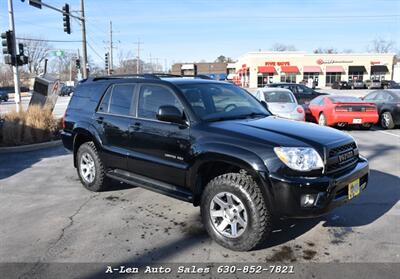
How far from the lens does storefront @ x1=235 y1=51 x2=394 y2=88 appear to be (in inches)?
2621

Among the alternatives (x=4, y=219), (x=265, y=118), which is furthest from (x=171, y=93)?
(x=4, y=219)

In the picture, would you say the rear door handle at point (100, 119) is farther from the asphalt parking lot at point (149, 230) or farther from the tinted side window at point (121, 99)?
the asphalt parking lot at point (149, 230)

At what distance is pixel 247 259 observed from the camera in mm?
3939

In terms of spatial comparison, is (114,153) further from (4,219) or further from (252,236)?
(252,236)

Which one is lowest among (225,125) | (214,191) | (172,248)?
(172,248)

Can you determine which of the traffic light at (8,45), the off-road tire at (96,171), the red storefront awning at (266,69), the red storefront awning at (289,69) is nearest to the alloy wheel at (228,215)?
the off-road tire at (96,171)

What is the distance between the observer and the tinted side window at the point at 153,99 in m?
4.92

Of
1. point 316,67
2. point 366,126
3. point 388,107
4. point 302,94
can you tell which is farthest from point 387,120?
point 316,67

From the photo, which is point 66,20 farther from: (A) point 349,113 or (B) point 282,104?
(A) point 349,113

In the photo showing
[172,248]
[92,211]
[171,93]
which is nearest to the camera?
[172,248]

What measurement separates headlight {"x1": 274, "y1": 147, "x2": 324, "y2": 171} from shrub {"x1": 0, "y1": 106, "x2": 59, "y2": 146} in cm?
889

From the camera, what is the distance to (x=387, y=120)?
13609mm

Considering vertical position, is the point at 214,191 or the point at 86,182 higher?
the point at 214,191

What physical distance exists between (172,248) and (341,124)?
1067 centimetres
